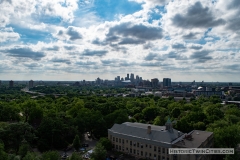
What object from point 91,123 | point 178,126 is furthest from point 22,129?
point 178,126

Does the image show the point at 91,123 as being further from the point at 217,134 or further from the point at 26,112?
the point at 217,134

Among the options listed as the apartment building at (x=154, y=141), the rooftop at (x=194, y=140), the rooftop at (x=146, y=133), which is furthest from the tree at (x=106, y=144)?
the rooftop at (x=194, y=140)

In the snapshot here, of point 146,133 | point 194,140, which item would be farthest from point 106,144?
point 194,140

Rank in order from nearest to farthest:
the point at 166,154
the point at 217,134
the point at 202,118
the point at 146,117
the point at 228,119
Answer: the point at 166,154 → the point at 217,134 → the point at 228,119 → the point at 202,118 → the point at 146,117

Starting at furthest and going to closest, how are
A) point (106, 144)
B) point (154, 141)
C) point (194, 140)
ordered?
point (106, 144) → point (154, 141) → point (194, 140)

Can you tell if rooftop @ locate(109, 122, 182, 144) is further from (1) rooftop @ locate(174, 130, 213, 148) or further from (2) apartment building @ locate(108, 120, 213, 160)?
(1) rooftop @ locate(174, 130, 213, 148)

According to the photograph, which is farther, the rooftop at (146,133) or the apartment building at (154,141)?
the rooftop at (146,133)

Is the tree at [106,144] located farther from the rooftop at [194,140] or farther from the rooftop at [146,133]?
the rooftop at [194,140]

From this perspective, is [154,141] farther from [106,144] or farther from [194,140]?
[106,144]

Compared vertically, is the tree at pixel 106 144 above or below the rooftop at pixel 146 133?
below
